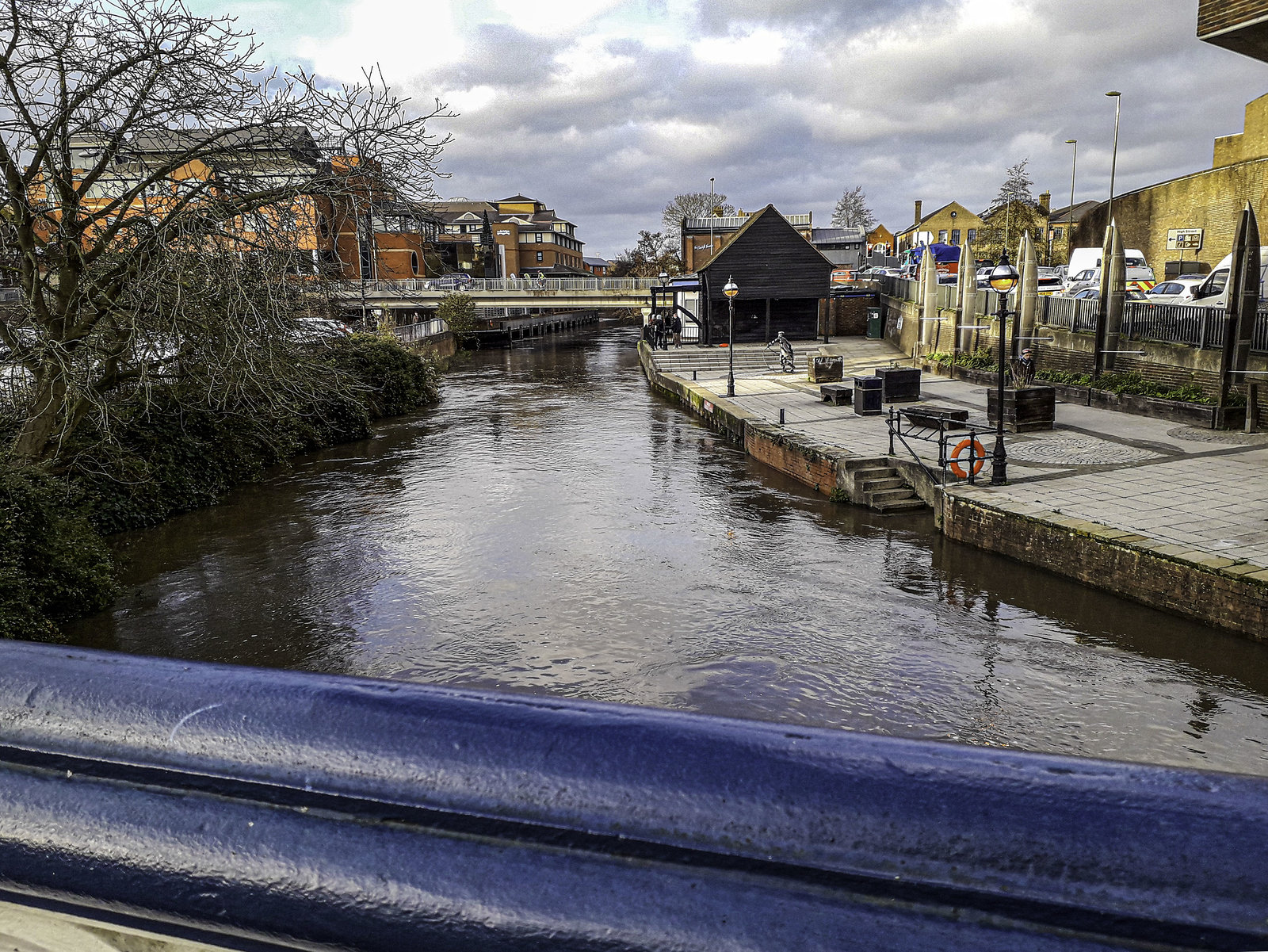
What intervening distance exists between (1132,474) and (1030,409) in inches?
173

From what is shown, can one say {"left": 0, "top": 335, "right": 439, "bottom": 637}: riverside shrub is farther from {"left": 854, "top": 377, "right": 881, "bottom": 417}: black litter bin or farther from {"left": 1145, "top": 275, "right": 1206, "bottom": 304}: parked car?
{"left": 1145, "top": 275, "right": 1206, "bottom": 304}: parked car

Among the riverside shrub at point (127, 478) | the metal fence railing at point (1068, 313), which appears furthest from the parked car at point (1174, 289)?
the riverside shrub at point (127, 478)

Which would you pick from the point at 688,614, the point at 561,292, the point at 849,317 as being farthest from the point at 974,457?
the point at 561,292

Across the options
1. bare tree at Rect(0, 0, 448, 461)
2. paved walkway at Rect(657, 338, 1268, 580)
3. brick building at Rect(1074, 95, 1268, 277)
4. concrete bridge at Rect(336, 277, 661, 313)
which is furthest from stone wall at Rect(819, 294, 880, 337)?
bare tree at Rect(0, 0, 448, 461)

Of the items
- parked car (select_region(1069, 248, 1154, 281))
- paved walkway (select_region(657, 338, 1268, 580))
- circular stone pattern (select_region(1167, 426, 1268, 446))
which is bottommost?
paved walkway (select_region(657, 338, 1268, 580))

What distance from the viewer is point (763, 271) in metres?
40.1

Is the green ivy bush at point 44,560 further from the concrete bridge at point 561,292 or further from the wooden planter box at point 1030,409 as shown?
the concrete bridge at point 561,292

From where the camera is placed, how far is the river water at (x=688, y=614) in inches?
335

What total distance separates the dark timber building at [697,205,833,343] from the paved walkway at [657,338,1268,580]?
17952 mm

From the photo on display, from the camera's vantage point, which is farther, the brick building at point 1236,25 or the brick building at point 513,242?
the brick building at point 513,242

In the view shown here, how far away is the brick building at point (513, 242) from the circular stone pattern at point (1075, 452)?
75.3 metres

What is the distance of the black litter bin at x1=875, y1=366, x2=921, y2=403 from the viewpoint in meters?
22.2

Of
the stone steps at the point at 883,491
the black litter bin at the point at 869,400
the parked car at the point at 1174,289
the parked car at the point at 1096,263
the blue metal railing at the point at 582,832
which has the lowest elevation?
the stone steps at the point at 883,491

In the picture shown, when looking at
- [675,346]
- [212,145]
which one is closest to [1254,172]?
[675,346]
